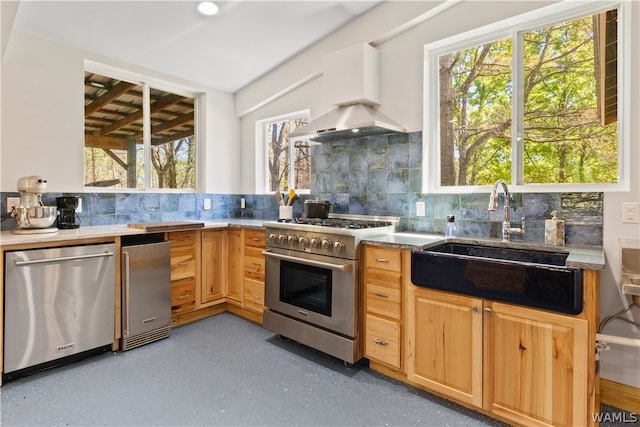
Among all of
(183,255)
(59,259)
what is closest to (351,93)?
(183,255)

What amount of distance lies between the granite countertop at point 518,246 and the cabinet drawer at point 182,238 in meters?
1.72

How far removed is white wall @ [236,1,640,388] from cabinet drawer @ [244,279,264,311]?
1436mm

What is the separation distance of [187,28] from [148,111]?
1.07m

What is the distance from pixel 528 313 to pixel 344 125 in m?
1.75

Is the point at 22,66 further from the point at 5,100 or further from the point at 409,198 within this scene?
the point at 409,198

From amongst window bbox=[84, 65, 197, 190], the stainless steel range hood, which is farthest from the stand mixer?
the stainless steel range hood

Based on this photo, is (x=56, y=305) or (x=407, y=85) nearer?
(x=56, y=305)

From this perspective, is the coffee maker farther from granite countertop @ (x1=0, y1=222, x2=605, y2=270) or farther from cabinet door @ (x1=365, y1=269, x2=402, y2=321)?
cabinet door @ (x1=365, y1=269, x2=402, y2=321)

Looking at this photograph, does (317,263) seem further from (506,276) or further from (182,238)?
(182,238)

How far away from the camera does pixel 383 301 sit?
2.25 m

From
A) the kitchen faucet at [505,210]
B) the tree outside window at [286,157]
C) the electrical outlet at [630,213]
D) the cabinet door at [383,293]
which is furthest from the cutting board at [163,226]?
the electrical outlet at [630,213]

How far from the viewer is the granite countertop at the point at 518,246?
1548mm

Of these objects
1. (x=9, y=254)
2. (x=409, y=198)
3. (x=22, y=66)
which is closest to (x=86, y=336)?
(x=9, y=254)

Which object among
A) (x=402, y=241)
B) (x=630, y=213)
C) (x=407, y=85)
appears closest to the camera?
(x=630, y=213)
